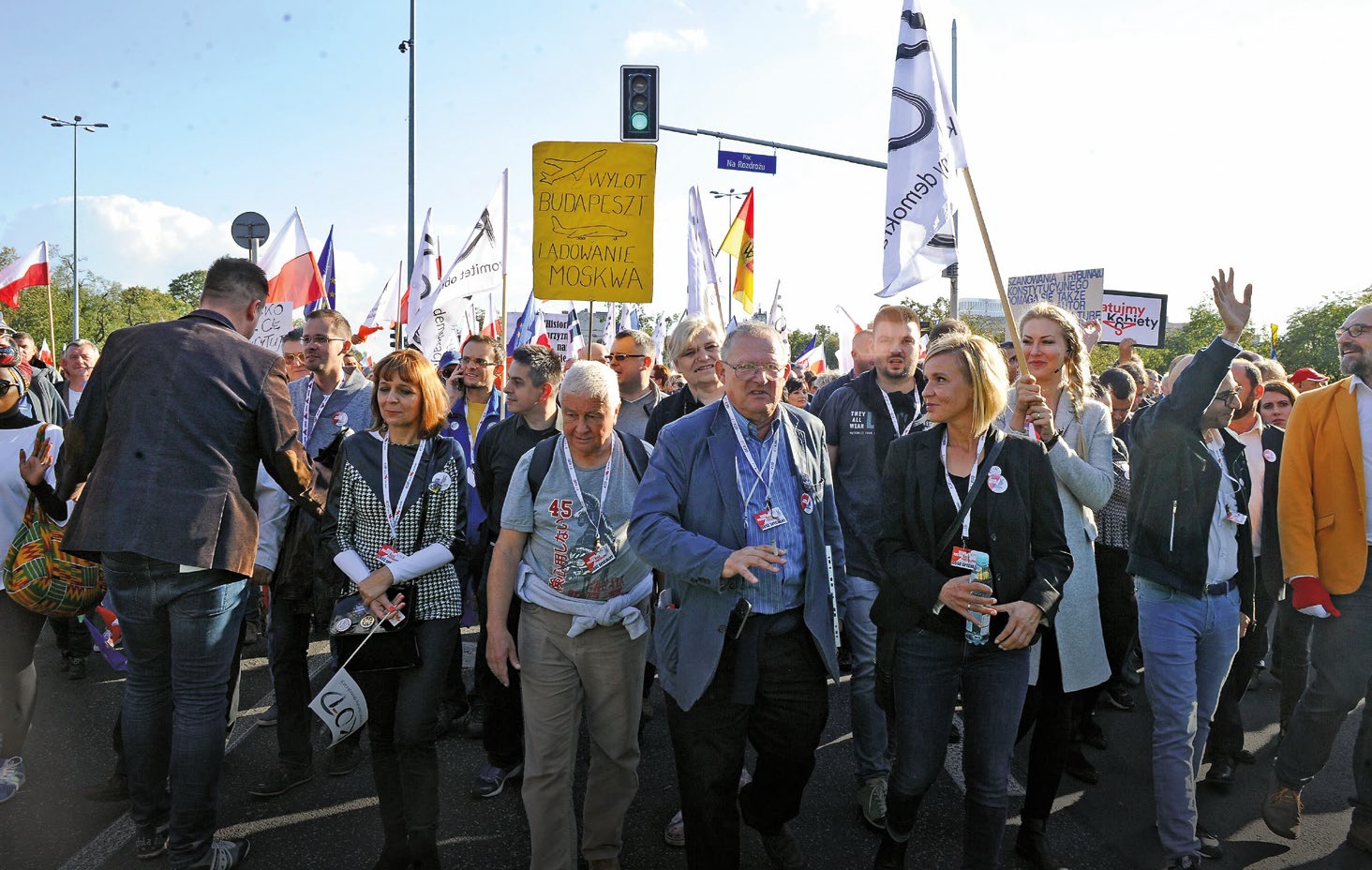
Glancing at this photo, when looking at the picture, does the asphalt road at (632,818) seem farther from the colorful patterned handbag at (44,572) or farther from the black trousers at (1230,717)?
the colorful patterned handbag at (44,572)

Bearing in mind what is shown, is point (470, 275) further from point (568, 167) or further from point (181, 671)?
point (181, 671)

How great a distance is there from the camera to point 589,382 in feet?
11.0

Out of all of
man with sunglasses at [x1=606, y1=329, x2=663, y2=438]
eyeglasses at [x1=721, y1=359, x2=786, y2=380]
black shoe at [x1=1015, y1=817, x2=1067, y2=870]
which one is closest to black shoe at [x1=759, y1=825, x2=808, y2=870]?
black shoe at [x1=1015, y1=817, x2=1067, y2=870]

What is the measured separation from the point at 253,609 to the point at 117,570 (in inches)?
78.6

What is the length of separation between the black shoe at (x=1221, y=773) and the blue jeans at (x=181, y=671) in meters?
4.73

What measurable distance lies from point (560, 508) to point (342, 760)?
2286mm

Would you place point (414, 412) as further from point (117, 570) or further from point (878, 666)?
point (878, 666)

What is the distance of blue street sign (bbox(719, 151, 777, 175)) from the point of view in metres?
14.5

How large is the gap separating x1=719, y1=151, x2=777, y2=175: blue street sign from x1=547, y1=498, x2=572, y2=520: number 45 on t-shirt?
12.0 metres

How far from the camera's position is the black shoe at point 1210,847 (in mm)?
3865

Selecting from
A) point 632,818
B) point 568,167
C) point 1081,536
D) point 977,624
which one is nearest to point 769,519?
point 977,624

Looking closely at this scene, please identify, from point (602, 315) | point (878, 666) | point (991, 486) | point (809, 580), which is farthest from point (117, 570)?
point (602, 315)

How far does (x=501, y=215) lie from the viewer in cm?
823

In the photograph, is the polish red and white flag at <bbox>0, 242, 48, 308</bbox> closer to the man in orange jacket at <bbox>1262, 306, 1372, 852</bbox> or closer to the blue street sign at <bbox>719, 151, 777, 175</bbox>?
the blue street sign at <bbox>719, 151, 777, 175</bbox>
